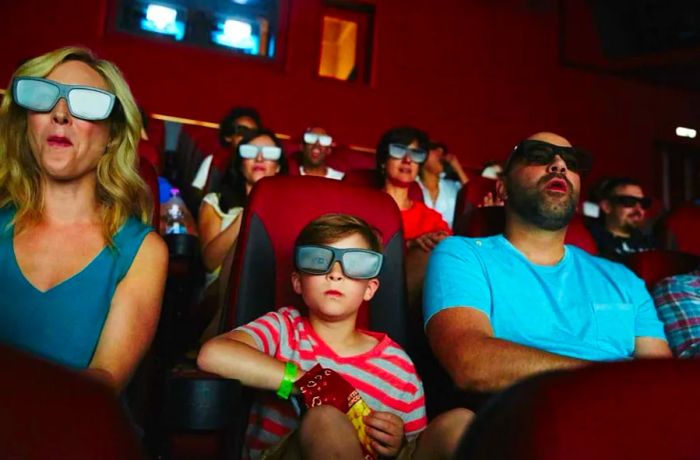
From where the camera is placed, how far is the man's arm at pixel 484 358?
94 centimetres

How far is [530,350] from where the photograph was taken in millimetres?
963

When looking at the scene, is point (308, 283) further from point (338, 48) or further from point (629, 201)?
point (338, 48)

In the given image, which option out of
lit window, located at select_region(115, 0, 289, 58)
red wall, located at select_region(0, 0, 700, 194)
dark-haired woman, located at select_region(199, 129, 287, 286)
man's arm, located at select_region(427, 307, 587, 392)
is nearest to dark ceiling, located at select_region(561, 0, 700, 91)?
red wall, located at select_region(0, 0, 700, 194)

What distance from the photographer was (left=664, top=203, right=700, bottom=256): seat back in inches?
64.4

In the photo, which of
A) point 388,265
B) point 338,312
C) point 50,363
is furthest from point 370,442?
point 50,363

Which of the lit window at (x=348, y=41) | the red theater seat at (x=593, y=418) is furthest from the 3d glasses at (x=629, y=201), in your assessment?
the red theater seat at (x=593, y=418)

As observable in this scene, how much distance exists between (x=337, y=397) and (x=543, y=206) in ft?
1.84

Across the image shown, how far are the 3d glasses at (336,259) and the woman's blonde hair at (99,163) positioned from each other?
8.5 inches

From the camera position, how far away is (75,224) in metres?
0.89

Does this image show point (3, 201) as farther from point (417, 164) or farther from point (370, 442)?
point (417, 164)

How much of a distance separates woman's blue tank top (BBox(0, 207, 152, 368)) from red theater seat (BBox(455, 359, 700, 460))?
2.12 ft

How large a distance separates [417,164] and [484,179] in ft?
0.97

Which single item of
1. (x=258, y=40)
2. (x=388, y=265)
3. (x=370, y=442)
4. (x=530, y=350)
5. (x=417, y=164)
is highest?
(x=258, y=40)

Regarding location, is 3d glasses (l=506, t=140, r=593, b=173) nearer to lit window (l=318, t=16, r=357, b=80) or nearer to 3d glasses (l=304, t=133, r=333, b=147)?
3d glasses (l=304, t=133, r=333, b=147)
